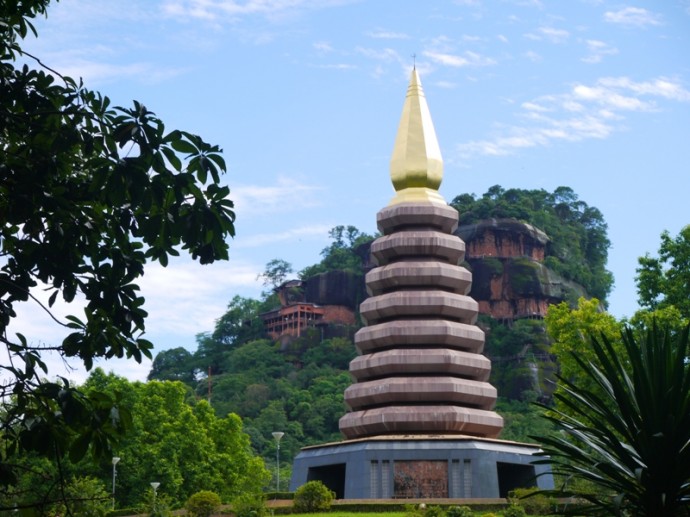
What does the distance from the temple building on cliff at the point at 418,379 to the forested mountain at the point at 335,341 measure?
36.0 m

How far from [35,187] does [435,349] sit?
44957 millimetres

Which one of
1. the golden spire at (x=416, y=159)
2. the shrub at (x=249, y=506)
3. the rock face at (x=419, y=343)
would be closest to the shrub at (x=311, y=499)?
the shrub at (x=249, y=506)

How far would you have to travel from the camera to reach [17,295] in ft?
33.8

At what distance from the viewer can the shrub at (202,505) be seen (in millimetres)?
41500

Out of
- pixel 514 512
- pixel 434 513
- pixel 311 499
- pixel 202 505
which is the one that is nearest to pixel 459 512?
pixel 434 513

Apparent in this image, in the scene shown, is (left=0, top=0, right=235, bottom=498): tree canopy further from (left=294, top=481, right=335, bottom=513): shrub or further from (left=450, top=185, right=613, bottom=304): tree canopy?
(left=450, top=185, right=613, bottom=304): tree canopy

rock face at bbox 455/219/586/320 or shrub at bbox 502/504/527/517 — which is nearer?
shrub at bbox 502/504/527/517

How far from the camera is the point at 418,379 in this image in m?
53.2

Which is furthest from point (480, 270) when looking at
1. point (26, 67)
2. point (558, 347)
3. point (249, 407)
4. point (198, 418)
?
point (26, 67)

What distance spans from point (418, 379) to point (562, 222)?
88.5 metres

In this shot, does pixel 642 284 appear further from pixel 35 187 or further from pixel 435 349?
pixel 35 187

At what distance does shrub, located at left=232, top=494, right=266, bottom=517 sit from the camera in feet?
127

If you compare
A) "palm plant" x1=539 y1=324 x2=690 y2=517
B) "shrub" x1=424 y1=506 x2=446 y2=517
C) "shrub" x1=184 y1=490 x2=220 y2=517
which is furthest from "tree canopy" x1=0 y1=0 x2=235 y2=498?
"shrub" x1=184 y1=490 x2=220 y2=517

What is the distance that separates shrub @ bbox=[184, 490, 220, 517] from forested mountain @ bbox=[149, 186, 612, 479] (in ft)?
166
